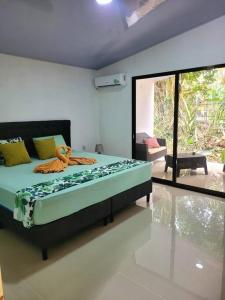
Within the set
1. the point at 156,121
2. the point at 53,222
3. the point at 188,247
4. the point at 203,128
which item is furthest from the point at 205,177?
the point at 53,222

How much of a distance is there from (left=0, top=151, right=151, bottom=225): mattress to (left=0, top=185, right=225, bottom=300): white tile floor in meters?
0.43

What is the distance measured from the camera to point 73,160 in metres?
3.55

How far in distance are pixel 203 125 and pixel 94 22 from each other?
8.05 ft

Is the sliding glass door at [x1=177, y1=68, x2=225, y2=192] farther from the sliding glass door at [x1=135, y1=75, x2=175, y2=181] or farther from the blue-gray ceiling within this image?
the blue-gray ceiling

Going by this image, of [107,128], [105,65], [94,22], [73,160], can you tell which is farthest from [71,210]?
[105,65]

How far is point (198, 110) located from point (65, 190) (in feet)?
9.40

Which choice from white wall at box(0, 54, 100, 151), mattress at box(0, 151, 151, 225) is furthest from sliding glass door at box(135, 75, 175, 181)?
mattress at box(0, 151, 151, 225)

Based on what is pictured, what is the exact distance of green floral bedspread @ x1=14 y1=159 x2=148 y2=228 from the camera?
2080mm

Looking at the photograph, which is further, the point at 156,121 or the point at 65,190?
the point at 156,121

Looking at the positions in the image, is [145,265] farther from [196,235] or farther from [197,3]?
[197,3]

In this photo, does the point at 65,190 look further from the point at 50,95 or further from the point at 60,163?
the point at 50,95

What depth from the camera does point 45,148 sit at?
3.87 metres

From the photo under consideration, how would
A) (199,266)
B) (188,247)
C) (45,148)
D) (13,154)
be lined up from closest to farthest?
(199,266)
(188,247)
(13,154)
(45,148)

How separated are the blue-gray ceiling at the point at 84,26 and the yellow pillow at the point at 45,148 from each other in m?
1.52
